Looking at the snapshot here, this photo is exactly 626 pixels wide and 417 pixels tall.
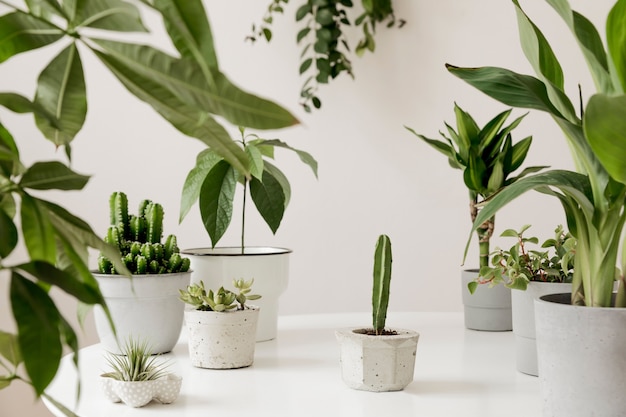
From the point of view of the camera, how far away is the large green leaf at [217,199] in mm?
1354

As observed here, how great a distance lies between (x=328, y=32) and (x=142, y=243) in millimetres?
1309

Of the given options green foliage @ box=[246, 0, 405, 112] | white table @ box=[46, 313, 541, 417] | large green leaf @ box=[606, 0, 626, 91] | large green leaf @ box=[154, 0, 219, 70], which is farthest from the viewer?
green foliage @ box=[246, 0, 405, 112]

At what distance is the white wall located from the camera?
260 cm

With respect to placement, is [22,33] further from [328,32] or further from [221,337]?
[328,32]

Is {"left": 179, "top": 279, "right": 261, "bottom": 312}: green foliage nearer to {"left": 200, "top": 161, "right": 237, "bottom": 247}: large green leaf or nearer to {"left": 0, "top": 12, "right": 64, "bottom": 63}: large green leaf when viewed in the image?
{"left": 200, "top": 161, "right": 237, "bottom": 247}: large green leaf

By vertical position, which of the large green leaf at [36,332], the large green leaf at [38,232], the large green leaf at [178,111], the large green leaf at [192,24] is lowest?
the large green leaf at [36,332]

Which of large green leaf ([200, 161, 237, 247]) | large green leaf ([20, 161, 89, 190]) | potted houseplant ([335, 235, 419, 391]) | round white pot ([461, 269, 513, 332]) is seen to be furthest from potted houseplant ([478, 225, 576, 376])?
large green leaf ([20, 161, 89, 190])

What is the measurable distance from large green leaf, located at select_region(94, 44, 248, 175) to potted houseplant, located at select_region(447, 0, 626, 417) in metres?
0.44

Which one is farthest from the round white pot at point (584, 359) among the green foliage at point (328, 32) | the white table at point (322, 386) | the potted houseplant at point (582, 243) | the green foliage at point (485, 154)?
the green foliage at point (328, 32)

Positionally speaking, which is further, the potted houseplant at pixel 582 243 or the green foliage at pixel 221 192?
the green foliage at pixel 221 192

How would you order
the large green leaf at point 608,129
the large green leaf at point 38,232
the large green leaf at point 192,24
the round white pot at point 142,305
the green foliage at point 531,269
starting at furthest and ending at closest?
the round white pot at point 142,305 < the green foliage at point 531,269 < the large green leaf at point 608,129 < the large green leaf at point 38,232 < the large green leaf at point 192,24

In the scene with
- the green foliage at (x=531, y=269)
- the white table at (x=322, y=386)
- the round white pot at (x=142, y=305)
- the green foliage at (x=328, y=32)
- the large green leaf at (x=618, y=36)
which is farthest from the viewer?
the green foliage at (x=328, y=32)

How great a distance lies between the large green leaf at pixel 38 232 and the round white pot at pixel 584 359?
599 mm

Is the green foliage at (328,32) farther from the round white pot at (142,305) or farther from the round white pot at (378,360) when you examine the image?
the round white pot at (378,360)
